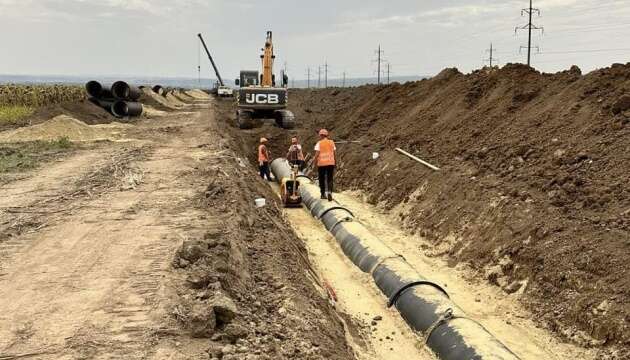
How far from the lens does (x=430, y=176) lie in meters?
14.0

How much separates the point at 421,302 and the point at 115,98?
26.6 meters

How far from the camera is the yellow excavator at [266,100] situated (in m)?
27.5

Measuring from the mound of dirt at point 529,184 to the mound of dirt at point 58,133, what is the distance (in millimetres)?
9164

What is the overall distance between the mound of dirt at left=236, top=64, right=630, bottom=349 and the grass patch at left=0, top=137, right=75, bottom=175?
871cm

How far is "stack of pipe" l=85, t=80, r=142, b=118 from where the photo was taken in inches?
1187

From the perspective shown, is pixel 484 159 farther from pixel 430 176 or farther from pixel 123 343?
pixel 123 343

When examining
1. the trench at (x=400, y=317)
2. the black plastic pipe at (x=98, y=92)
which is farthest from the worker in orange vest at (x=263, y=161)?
the black plastic pipe at (x=98, y=92)

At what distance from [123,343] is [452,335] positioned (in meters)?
3.73

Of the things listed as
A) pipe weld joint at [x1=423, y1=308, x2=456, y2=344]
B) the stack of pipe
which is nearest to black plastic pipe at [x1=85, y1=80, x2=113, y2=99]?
the stack of pipe

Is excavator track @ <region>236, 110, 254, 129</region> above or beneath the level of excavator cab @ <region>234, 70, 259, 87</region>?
beneath

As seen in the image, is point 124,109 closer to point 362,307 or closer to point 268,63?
point 268,63

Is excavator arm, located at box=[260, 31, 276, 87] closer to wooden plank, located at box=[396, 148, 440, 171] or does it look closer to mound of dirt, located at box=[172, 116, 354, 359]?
wooden plank, located at box=[396, 148, 440, 171]

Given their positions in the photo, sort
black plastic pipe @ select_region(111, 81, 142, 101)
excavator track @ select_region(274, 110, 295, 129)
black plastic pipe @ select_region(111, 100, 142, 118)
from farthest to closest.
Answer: black plastic pipe @ select_region(111, 81, 142, 101) → black plastic pipe @ select_region(111, 100, 142, 118) → excavator track @ select_region(274, 110, 295, 129)

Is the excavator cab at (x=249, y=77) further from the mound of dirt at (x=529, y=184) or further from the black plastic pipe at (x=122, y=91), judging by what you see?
the mound of dirt at (x=529, y=184)
